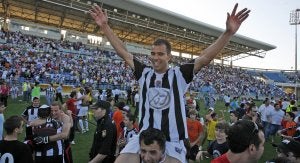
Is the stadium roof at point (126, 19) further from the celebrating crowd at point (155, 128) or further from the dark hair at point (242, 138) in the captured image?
the dark hair at point (242, 138)

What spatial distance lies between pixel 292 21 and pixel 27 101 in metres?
57.1

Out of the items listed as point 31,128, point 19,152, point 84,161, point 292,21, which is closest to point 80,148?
point 84,161

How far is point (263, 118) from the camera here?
52.1ft

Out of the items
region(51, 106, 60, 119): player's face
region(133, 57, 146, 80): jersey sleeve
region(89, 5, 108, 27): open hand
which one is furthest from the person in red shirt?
region(51, 106, 60, 119): player's face

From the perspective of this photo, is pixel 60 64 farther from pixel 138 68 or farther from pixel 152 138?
pixel 152 138

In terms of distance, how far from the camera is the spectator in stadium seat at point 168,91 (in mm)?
3652

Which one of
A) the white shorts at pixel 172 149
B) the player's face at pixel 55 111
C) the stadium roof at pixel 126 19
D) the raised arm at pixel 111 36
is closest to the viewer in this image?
the white shorts at pixel 172 149

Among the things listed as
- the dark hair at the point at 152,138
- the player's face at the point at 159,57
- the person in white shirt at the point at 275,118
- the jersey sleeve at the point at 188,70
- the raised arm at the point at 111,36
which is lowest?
the person in white shirt at the point at 275,118

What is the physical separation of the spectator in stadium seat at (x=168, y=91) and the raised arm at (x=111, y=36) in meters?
0.49

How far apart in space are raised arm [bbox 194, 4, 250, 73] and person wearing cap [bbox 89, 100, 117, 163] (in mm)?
2774

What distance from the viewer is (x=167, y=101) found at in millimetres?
3695

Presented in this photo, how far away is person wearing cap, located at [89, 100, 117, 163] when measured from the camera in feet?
19.0

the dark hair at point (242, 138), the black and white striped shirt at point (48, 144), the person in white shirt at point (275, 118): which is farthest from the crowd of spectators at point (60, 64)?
the dark hair at point (242, 138)

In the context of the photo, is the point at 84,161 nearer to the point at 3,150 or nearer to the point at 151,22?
the point at 3,150
